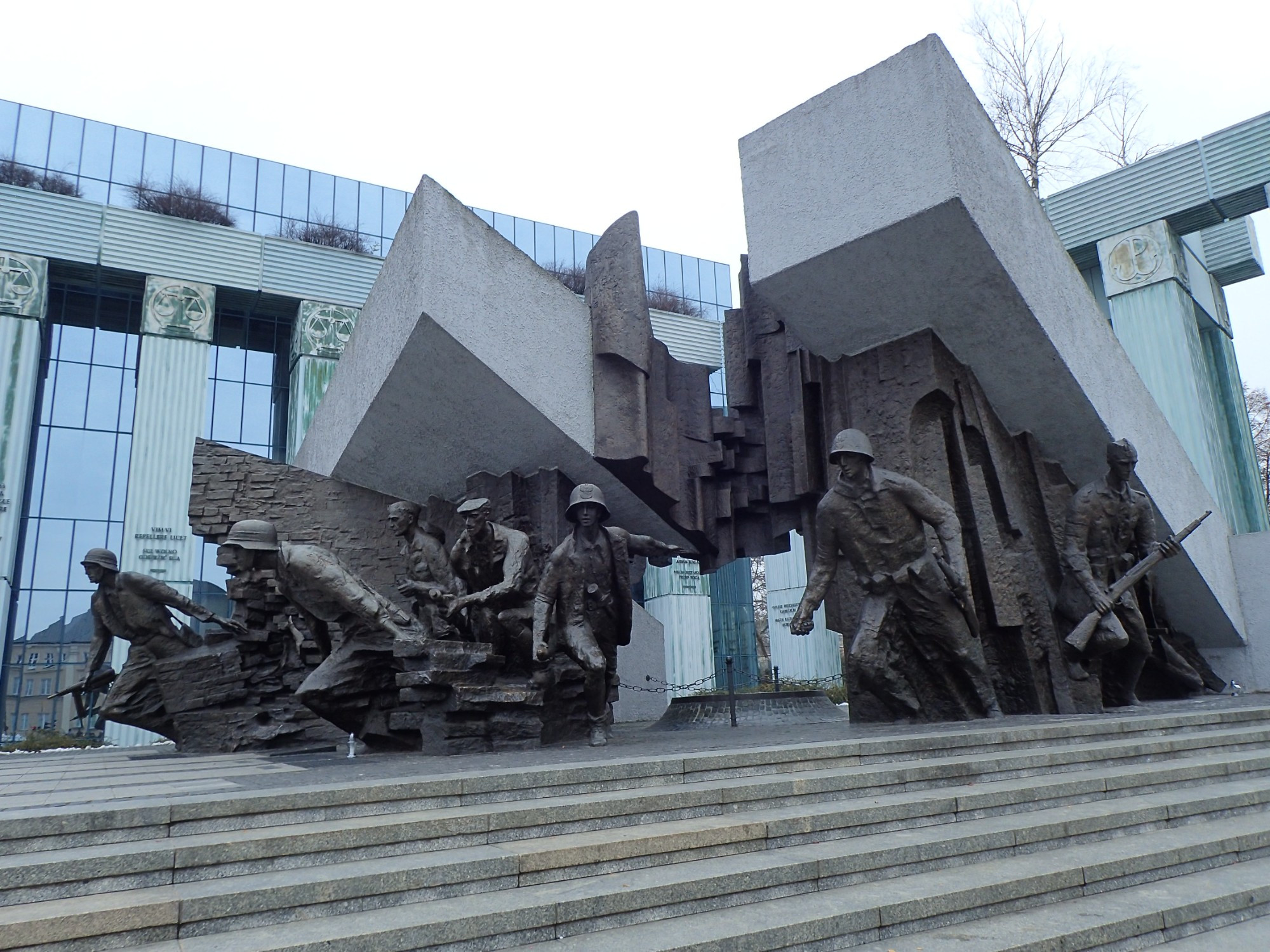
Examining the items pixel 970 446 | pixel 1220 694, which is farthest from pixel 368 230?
pixel 1220 694

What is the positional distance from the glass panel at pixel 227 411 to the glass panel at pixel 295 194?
435 centimetres

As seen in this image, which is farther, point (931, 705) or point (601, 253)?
point (601, 253)

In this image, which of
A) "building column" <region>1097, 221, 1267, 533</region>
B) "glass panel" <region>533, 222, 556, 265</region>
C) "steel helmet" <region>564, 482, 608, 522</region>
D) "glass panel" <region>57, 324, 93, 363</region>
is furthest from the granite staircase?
"glass panel" <region>533, 222, 556, 265</region>

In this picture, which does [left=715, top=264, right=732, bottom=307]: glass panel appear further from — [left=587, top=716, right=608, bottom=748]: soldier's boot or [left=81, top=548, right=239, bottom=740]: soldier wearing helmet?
[left=587, top=716, right=608, bottom=748]: soldier's boot

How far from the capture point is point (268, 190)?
22406 mm

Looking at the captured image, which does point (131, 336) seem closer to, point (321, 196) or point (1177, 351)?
point (321, 196)

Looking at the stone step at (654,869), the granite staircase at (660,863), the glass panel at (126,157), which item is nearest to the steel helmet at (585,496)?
the granite staircase at (660,863)

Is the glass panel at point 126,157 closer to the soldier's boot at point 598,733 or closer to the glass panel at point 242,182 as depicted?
the glass panel at point 242,182

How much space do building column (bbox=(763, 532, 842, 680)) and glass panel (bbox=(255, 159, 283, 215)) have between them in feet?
47.6

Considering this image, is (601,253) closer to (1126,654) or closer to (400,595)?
(400,595)

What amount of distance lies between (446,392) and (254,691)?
3.21 meters

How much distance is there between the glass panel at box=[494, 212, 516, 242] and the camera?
2458cm

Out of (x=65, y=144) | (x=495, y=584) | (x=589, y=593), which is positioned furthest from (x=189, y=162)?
(x=589, y=593)

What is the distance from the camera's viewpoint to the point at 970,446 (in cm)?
849
